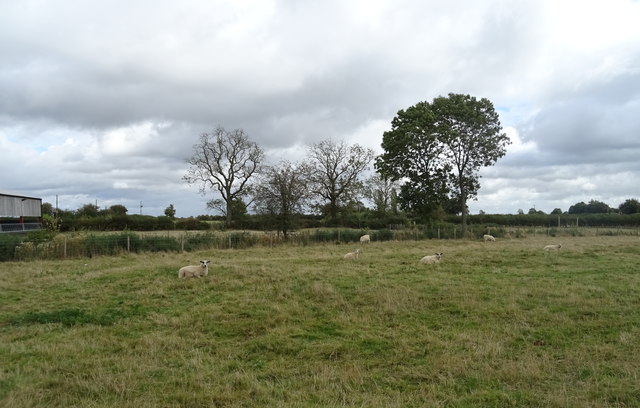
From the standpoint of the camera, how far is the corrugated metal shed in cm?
4722

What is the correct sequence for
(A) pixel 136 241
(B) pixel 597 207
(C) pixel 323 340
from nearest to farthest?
(C) pixel 323 340 < (A) pixel 136 241 < (B) pixel 597 207

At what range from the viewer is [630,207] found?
7612cm

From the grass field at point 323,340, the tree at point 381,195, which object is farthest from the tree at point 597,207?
the grass field at point 323,340

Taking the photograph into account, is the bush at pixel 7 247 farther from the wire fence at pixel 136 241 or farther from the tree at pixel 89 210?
the tree at pixel 89 210

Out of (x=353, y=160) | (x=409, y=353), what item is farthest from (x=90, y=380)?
(x=353, y=160)

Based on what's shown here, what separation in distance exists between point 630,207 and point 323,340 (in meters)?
86.6

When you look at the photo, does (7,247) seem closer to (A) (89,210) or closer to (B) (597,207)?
(A) (89,210)

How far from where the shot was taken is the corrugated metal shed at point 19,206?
47.2 metres

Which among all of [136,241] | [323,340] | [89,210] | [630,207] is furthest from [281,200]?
[630,207]

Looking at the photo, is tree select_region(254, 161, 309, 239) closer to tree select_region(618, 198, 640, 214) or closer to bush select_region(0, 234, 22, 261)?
bush select_region(0, 234, 22, 261)

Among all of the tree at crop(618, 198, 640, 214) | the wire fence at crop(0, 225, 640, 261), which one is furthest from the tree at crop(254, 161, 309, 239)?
the tree at crop(618, 198, 640, 214)

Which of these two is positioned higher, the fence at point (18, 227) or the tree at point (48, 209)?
the tree at point (48, 209)

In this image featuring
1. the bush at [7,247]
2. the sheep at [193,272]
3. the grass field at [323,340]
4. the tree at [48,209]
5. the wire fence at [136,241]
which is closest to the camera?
the grass field at [323,340]

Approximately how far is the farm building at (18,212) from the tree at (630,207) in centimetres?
8835
